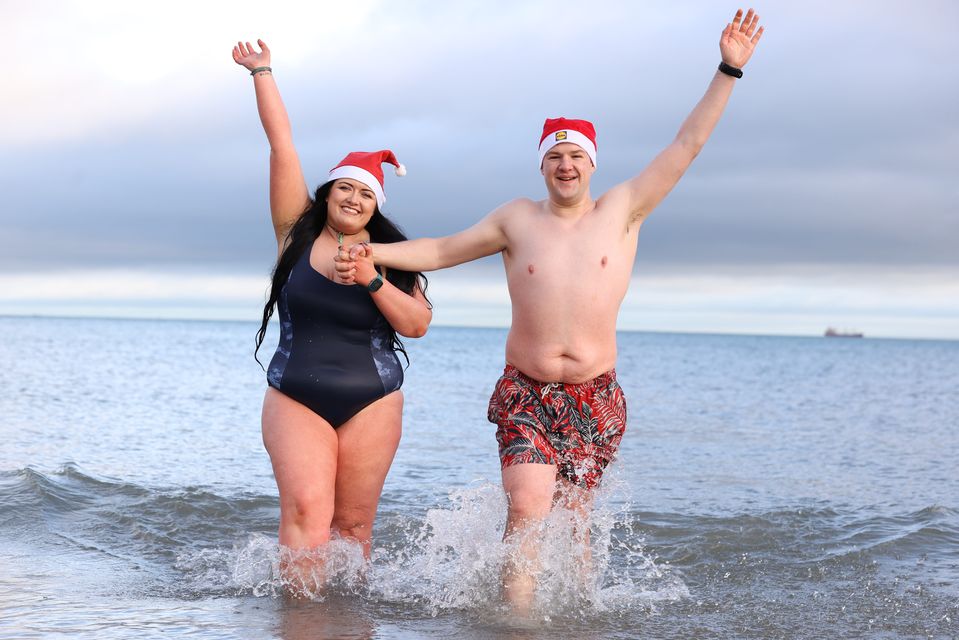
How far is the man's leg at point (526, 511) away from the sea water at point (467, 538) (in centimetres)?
12

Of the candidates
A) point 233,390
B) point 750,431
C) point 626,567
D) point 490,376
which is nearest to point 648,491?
point 626,567

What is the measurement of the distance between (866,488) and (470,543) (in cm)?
776

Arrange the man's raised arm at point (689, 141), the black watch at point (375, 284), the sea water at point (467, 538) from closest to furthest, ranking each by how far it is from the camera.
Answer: the black watch at point (375, 284)
the man's raised arm at point (689, 141)
the sea water at point (467, 538)

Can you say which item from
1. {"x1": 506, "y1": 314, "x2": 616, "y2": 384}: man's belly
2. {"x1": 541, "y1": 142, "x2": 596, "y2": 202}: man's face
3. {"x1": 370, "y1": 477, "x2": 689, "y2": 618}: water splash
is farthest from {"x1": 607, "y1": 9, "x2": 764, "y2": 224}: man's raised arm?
{"x1": 370, "y1": 477, "x2": 689, "y2": 618}: water splash

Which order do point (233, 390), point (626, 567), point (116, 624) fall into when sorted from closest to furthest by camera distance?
point (116, 624) < point (626, 567) < point (233, 390)

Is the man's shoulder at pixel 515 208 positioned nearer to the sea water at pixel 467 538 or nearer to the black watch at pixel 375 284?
Result: the black watch at pixel 375 284

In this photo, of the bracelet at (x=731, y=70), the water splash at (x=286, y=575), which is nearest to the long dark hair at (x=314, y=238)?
the water splash at (x=286, y=575)

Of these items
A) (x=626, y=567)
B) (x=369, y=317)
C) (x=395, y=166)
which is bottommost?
(x=626, y=567)

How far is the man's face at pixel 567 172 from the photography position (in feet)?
17.0

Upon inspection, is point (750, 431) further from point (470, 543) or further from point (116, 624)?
point (116, 624)

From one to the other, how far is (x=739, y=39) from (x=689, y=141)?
25.6 inches

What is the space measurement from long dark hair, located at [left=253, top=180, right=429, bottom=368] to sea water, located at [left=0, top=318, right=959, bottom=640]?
54.7 inches

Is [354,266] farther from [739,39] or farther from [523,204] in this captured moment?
[739,39]

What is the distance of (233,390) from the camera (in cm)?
2578
